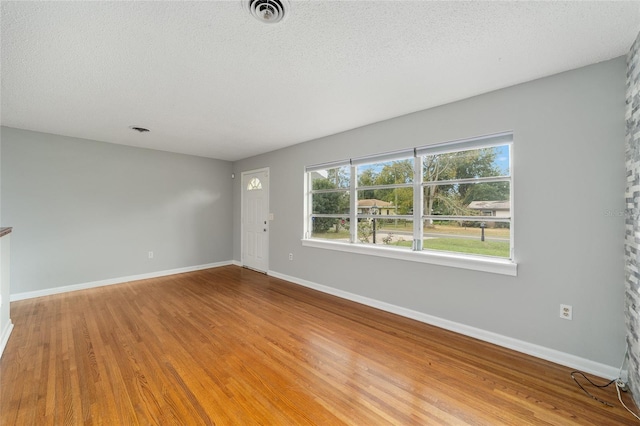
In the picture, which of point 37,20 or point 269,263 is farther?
point 269,263

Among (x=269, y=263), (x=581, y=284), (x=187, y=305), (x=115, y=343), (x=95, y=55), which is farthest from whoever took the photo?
(x=269, y=263)

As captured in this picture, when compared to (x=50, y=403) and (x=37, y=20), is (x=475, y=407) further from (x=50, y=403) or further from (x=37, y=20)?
(x=37, y=20)

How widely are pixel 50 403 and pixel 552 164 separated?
416 centimetres

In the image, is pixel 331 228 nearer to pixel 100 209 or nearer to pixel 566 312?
pixel 566 312

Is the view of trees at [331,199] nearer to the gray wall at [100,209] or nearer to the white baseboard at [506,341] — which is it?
the white baseboard at [506,341]

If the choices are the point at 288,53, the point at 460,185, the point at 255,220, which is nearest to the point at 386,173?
the point at 460,185

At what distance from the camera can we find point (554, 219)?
7.28ft

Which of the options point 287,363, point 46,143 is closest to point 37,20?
point 287,363

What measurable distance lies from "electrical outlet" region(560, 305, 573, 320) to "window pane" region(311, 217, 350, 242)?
2435 mm

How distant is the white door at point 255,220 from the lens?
5227mm

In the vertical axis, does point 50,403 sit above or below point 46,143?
below

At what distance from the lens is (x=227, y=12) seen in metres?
1.52

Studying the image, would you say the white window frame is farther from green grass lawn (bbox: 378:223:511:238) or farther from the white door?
the white door

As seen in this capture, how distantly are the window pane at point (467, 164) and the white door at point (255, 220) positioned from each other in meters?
3.18
